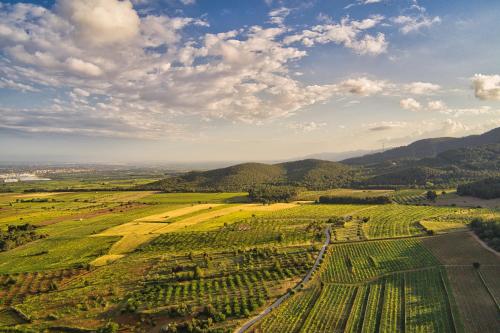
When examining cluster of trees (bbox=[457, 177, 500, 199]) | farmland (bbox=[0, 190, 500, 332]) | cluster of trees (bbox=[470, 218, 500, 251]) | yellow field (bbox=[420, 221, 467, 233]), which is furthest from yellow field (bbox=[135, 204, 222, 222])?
cluster of trees (bbox=[457, 177, 500, 199])

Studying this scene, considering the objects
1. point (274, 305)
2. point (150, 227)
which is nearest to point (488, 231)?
point (274, 305)

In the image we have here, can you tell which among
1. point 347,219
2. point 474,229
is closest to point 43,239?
point 347,219

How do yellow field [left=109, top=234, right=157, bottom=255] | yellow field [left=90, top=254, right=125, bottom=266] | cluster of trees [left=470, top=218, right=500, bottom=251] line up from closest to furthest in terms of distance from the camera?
1. cluster of trees [left=470, top=218, right=500, bottom=251]
2. yellow field [left=90, top=254, right=125, bottom=266]
3. yellow field [left=109, top=234, right=157, bottom=255]

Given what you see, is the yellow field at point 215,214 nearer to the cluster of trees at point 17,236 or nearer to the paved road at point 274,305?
the cluster of trees at point 17,236

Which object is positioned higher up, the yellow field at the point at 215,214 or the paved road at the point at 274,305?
the yellow field at the point at 215,214

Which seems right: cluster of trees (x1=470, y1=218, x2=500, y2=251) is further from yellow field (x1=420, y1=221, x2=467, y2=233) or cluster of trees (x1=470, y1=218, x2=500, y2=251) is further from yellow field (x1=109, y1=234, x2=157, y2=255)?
yellow field (x1=109, y1=234, x2=157, y2=255)

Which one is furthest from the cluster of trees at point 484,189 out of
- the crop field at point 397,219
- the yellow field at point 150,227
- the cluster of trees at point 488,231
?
the yellow field at point 150,227
